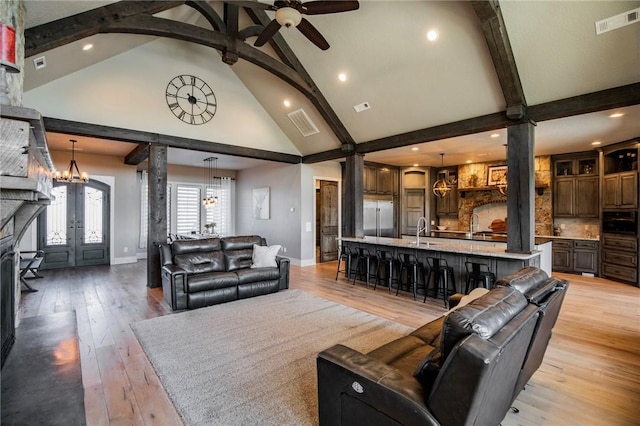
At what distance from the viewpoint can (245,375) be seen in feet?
8.91

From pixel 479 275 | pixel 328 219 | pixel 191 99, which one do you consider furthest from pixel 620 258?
pixel 191 99

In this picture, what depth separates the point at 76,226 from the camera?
7.91 m

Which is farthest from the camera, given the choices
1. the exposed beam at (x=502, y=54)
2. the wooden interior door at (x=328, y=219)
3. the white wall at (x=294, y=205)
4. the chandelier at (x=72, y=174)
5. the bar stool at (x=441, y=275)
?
the wooden interior door at (x=328, y=219)

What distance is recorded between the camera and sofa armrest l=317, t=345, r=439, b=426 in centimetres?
145

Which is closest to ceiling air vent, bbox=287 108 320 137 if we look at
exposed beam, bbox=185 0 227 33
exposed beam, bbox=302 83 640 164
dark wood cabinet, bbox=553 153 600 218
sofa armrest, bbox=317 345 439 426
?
exposed beam, bbox=302 83 640 164

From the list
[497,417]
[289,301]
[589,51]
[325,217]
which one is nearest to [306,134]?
[325,217]

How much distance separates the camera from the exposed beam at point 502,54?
3.39m

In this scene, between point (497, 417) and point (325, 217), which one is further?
point (325, 217)

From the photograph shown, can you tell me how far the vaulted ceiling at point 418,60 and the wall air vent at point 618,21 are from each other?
0.17 ft

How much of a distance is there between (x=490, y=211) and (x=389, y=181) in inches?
119

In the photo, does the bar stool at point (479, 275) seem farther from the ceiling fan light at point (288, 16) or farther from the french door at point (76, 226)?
A: the french door at point (76, 226)

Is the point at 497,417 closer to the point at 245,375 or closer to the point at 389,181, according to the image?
the point at 245,375

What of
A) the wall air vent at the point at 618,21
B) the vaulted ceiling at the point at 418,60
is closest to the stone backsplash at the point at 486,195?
the vaulted ceiling at the point at 418,60

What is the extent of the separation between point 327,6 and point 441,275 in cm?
414
